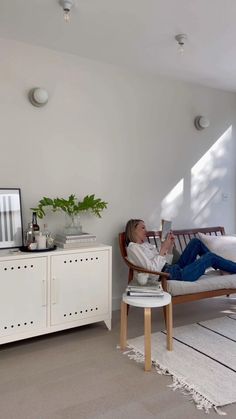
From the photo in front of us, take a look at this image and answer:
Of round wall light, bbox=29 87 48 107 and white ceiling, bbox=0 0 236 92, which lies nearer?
white ceiling, bbox=0 0 236 92

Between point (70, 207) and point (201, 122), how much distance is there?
2006mm

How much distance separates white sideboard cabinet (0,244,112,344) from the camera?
2.63 metres

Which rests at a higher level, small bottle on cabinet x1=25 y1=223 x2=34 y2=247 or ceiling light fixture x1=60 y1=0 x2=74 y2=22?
ceiling light fixture x1=60 y1=0 x2=74 y2=22

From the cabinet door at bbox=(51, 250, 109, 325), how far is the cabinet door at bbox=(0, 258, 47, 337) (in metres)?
0.10

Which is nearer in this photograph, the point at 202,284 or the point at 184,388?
the point at 184,388

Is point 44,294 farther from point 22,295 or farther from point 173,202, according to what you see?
point 173,202

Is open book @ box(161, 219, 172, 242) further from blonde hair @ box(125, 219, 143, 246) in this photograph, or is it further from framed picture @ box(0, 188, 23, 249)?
framed picture @ box(0, 188, 23, 249)

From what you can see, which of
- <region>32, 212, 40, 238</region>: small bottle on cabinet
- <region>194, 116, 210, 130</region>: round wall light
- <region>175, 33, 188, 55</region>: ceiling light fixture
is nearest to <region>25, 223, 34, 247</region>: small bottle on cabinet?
<region>32, 212, 40, 238</region>: small bottle on cabinet

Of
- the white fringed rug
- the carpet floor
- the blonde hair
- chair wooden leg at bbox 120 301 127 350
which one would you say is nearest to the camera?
the carpet floor

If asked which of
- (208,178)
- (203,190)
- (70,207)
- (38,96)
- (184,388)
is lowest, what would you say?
(184,388)

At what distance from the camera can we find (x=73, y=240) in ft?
9.84

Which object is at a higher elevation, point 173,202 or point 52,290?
Answer: point 173,202

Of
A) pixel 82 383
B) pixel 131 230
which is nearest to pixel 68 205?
pixel 131 230

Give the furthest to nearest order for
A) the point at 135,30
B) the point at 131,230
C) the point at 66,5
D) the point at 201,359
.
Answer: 1. the point at 131,230
2. the point at 135,30
3. the point at 201,359
4. the point at 66,5
